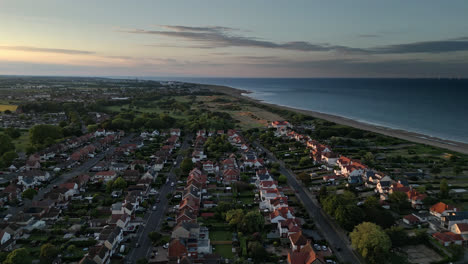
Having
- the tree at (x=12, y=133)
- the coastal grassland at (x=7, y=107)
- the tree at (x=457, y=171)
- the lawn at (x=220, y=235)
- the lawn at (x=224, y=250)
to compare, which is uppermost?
the coastal grassland at (x=7, y=107)

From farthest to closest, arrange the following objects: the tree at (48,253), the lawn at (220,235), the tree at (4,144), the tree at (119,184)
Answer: the tree at (4,144) < the tree at (119,184) < the lawn at (220,235) < the tree at (48,253)

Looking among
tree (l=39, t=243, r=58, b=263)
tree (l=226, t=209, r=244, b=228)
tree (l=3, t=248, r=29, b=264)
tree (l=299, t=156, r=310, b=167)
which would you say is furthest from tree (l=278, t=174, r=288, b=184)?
tree (l=3, t=248, r=29, b=264)

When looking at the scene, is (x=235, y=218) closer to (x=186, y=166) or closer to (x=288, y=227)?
(x=288, y=227)

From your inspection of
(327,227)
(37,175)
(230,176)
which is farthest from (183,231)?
(37,175)

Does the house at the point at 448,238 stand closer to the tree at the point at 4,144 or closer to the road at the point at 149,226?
the road at the point at 149,226

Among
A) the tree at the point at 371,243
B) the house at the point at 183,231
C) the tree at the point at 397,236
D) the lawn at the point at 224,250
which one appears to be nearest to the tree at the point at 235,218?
the lawn at the point at 224,250

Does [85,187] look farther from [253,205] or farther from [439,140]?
[439,140]

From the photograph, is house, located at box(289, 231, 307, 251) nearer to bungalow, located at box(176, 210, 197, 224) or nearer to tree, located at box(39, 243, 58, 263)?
bungalow, located at box(176, 210, 197, 224)
